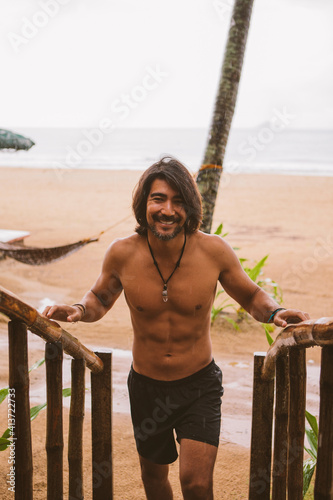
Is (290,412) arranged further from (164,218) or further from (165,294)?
(164,218)

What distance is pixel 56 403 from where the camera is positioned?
190cm

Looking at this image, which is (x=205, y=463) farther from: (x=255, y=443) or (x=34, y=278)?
(x=34, y=278)

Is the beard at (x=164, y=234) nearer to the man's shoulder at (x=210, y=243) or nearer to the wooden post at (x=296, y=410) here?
the man's shoulder at (x=210, y=243)

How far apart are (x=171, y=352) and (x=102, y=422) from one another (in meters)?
0.40

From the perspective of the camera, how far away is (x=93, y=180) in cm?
2375

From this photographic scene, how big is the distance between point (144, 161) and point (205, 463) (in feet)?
125

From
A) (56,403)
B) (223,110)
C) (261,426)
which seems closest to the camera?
(56,403)

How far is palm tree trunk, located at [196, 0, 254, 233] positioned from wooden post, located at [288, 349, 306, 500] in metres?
3.41

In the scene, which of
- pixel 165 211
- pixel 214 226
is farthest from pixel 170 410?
pixel 214 226

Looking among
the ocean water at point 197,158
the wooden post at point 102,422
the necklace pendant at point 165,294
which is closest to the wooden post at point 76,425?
the wooden post at point 102,422

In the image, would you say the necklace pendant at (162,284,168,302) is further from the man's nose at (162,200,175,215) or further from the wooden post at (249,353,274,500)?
the wooden post at (249,353,274,500)

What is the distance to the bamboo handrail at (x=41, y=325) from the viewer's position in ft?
5.12

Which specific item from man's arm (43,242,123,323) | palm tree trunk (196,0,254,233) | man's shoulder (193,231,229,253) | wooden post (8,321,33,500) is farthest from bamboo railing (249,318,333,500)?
palm tree trunk (196,0,254,233)

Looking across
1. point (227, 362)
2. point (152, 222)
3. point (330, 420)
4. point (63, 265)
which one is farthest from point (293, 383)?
point (63, 265)
